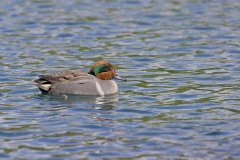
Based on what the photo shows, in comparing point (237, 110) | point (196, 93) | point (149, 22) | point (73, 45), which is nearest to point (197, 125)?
point (237, 110)

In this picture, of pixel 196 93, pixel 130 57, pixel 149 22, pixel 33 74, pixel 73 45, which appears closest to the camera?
pixel 196 93

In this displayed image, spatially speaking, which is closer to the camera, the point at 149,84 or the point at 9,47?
the point at 149,84

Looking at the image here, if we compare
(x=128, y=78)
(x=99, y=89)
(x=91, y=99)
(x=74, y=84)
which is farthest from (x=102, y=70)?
(x=128, y=78)

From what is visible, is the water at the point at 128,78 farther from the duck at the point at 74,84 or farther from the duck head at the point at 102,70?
the duck head at the point at 102,70

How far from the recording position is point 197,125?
1170 centimetres

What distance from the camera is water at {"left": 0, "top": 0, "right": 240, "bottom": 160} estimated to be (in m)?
10.8

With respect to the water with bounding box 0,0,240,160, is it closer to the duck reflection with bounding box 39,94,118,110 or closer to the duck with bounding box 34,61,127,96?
the duck reflection with bounding box 39,94,118,110

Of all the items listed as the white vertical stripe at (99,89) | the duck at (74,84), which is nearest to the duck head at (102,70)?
the duck at (74,84)

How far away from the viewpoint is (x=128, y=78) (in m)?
15.6

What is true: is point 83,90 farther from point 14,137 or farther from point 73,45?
point 73,45

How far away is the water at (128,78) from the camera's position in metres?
10.8

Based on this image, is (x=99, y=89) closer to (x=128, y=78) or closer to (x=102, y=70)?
(x=102, y=70)

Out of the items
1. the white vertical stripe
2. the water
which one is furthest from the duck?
the water

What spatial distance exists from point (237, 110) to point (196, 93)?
1.56 metres
